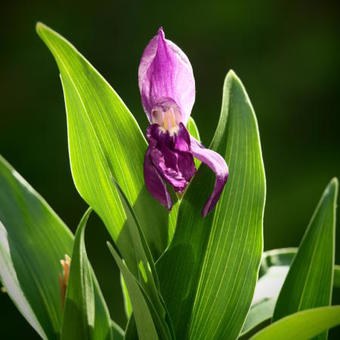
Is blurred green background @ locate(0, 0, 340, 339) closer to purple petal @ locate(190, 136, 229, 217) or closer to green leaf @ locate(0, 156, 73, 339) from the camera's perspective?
green leaf @ locate(0, 156, 73, 339)

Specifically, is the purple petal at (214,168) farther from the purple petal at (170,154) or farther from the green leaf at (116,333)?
the green leaf at (116,333)

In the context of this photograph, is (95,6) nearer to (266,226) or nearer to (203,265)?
(266,226)

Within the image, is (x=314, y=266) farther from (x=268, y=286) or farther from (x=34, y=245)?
(x=34, y=245)

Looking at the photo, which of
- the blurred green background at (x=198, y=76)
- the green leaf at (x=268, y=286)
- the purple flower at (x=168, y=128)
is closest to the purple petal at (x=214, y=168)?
the purple flower at (x=168, y=128)

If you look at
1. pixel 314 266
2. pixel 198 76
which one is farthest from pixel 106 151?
pixel 198 76

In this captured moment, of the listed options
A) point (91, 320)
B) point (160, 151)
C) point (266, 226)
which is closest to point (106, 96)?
point (160, 151)

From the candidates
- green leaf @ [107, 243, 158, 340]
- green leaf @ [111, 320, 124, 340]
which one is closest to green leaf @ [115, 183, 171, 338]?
green leaf @ [107, 243, 158, 340]

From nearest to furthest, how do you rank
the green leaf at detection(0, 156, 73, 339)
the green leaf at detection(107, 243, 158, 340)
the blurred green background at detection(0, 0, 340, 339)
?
the green leaf at detection(107, 243, 158, 340) → the green leaf at detection(0, 156, 73, 339) → the blurred green background at detection(0, 0, 340, 339)
